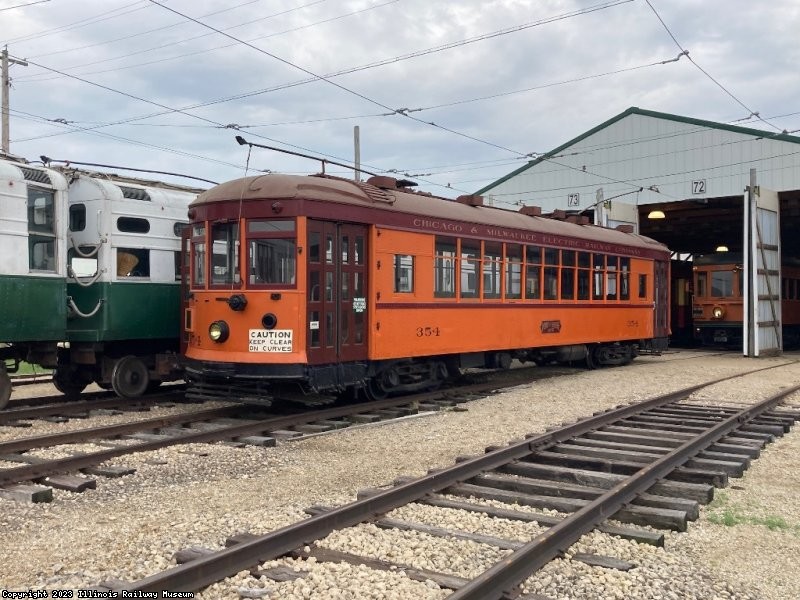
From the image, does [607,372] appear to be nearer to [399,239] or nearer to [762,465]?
[399,239]

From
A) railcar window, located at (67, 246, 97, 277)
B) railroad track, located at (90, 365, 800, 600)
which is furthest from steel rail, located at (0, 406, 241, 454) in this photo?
railroad track, located at (90, 365, 800, 600)

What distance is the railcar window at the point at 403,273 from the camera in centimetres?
1031

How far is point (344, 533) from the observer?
4.64 meters

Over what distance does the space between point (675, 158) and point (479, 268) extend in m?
15.6

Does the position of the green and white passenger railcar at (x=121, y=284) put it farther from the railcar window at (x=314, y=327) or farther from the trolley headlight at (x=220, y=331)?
the railcar window at (x=314, y=327)

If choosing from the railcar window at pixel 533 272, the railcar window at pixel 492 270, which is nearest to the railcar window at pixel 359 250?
the railcar window at pixel 492 270

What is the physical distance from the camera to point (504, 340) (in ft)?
41.3

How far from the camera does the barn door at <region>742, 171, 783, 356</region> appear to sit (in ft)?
70.3

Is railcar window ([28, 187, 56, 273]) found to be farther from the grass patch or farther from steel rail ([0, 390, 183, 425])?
the grass patch

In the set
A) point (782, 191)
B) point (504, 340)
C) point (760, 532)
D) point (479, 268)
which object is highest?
point (782, 191)

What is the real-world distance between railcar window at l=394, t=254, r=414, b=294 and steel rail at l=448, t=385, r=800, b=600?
4411 millimetres

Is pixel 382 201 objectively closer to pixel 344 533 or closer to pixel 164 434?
pixel 164 434

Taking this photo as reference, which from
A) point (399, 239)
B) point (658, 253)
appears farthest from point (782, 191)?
point (399, 239)

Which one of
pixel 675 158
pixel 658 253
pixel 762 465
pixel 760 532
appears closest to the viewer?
pixel 760 532
